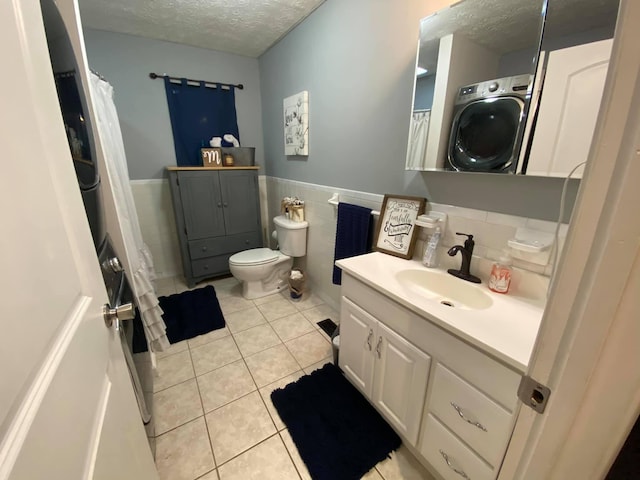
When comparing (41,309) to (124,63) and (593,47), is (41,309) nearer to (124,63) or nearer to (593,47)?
(593,47)

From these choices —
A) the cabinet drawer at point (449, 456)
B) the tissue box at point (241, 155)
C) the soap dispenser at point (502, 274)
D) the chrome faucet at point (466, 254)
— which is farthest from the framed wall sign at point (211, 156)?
the cabinet drawer at point (449, 456)

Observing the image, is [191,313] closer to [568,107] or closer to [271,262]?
[271,262]

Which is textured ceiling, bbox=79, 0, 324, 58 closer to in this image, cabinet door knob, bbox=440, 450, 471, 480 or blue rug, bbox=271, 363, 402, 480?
blue rug, bbox=271, 363, 402, 480

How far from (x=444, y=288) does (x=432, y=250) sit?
196mm

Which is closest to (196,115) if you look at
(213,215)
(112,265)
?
(213,215)

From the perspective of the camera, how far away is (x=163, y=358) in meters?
1.78

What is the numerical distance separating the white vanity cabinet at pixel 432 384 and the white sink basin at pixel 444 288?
220mm

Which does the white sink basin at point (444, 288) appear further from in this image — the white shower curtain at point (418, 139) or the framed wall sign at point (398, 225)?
the white shower curtain at point (418, 139)

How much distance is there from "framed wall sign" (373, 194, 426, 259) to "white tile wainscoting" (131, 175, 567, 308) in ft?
0.18

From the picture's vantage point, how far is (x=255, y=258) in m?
2.41

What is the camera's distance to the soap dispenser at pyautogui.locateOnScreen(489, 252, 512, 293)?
1.08m

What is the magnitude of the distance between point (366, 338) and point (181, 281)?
92.5 inches

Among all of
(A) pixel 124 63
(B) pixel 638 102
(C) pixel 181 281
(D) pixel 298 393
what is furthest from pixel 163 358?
(A) pixel 124 63

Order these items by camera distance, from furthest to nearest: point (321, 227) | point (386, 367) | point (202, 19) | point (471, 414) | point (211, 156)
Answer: point (211, 156) → point (321, 227) → point (202, 19) → point (386, 367) → point (471, 414)
